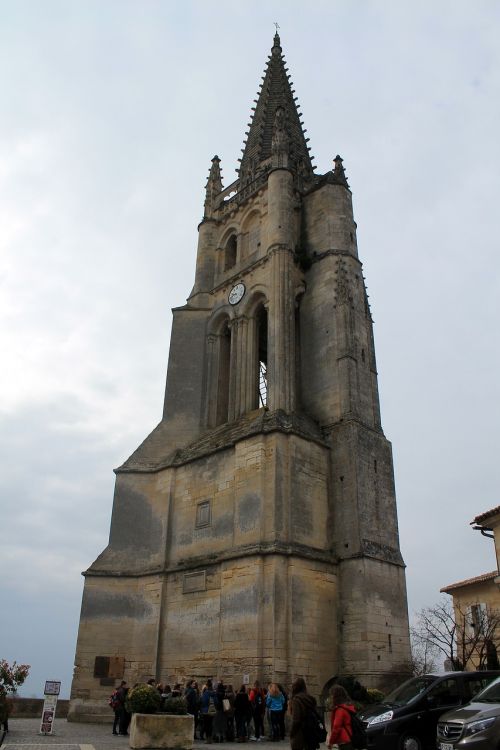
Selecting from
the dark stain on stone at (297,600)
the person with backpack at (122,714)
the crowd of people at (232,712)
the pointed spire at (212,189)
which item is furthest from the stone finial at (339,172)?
the person with backpack at (122,714)

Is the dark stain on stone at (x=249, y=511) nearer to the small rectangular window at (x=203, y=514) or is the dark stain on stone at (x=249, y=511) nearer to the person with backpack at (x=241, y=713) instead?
the small rectangular window at (x=203, y=514)

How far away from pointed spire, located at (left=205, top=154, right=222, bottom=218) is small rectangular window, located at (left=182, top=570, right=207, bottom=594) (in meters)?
16.5

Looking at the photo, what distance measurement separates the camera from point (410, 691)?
1038 centimetres

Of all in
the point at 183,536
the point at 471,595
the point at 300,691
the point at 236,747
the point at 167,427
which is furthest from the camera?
the point at 471,595

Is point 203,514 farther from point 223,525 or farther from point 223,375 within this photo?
point 223,375

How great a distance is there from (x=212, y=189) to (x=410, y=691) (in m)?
23.9

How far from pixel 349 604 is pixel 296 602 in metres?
1.82

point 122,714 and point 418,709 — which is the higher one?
point 418,709

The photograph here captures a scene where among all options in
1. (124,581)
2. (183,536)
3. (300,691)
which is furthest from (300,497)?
(300,691)

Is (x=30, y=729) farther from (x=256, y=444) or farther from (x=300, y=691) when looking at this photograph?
(x=300, y=691)

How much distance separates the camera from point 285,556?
1576cm

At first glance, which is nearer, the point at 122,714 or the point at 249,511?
the point at 122,714

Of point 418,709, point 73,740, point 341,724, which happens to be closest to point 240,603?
point 73,740

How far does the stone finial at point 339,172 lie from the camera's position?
23.9 m
